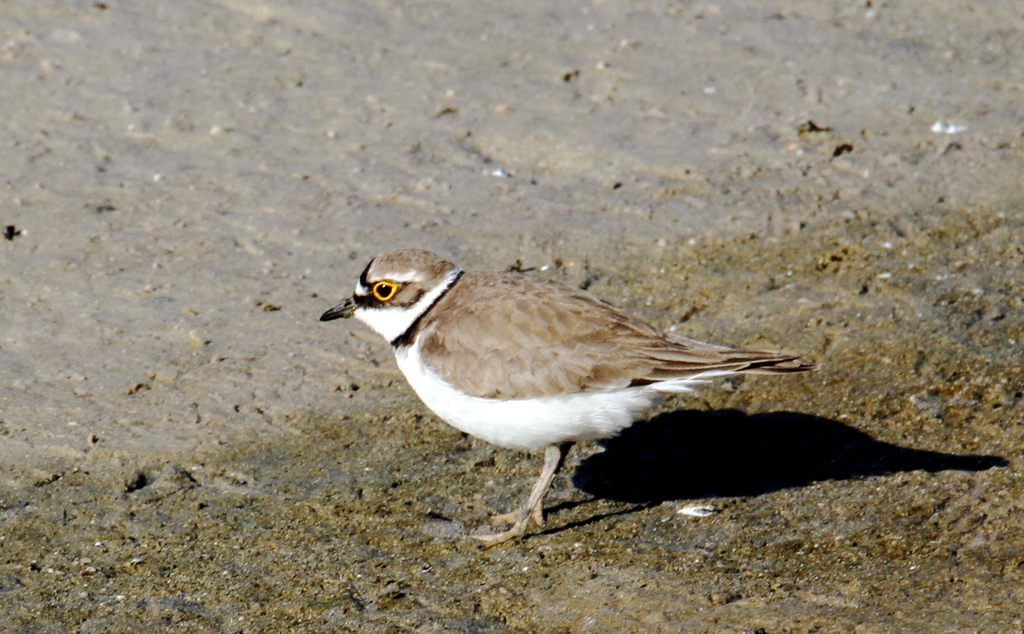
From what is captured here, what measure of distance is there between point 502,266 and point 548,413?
266cm

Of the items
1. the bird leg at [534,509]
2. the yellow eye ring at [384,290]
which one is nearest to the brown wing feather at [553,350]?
the yellow eye ring at [384,290]

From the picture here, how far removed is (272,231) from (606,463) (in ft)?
10.5

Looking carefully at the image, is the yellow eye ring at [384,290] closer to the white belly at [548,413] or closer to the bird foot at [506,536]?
the white belly at [548,413]

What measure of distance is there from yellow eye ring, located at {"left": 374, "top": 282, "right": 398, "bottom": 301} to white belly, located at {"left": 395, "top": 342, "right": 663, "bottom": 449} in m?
A: 0.70

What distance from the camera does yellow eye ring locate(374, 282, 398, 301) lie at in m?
5.99

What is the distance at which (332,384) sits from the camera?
680 cm

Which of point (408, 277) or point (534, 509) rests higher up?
point (408, 277)

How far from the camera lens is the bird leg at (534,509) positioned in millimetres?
5578

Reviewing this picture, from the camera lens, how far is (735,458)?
6254mm

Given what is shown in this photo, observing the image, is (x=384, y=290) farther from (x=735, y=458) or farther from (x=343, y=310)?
(x=735, y=458)

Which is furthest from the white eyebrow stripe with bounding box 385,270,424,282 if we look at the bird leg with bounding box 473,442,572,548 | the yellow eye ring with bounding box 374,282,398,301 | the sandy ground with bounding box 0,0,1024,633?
the bird leg with bounding box 473,442,572,548

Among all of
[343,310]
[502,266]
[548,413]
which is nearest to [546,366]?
[548,413]

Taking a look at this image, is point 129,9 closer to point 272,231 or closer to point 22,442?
point 272,231

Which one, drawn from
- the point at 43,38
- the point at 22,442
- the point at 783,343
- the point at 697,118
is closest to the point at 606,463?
the point at 783,343
